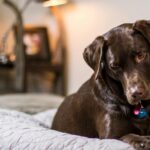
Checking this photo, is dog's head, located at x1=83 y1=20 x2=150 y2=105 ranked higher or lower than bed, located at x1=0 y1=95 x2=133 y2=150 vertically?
higher

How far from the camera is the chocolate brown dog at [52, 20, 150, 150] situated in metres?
1.60

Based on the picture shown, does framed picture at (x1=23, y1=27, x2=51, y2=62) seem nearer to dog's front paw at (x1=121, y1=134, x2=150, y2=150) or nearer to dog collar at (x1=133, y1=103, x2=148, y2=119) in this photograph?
dog collar at (x1=133, y1=103, x2=148, y2=119)

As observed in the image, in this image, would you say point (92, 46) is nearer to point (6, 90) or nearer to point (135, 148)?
point (135, 148)

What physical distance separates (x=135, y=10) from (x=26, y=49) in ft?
4.92

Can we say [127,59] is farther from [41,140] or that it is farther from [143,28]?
[41,140]

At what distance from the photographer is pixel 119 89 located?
1.74m

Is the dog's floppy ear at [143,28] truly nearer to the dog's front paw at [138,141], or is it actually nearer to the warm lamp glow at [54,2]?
the dog's front paw at [138,141]

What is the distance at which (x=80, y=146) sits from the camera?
5.10 ft

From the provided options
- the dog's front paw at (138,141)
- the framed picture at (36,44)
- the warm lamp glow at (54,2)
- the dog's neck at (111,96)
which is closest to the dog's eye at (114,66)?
the dog's neck at (111,96)

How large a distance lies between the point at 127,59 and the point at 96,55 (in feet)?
0.51

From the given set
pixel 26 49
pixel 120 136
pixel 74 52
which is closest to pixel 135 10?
pixel 74 52

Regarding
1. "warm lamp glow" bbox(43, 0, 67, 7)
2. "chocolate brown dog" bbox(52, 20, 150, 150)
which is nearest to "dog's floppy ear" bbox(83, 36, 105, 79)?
"chocolate brown dog" bbox(52, 20, 150, 150)

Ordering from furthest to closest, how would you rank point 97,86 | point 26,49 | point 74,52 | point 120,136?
point 26,49, point 74,52, point 97,86, point 120,136

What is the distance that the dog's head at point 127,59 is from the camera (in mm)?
1586
